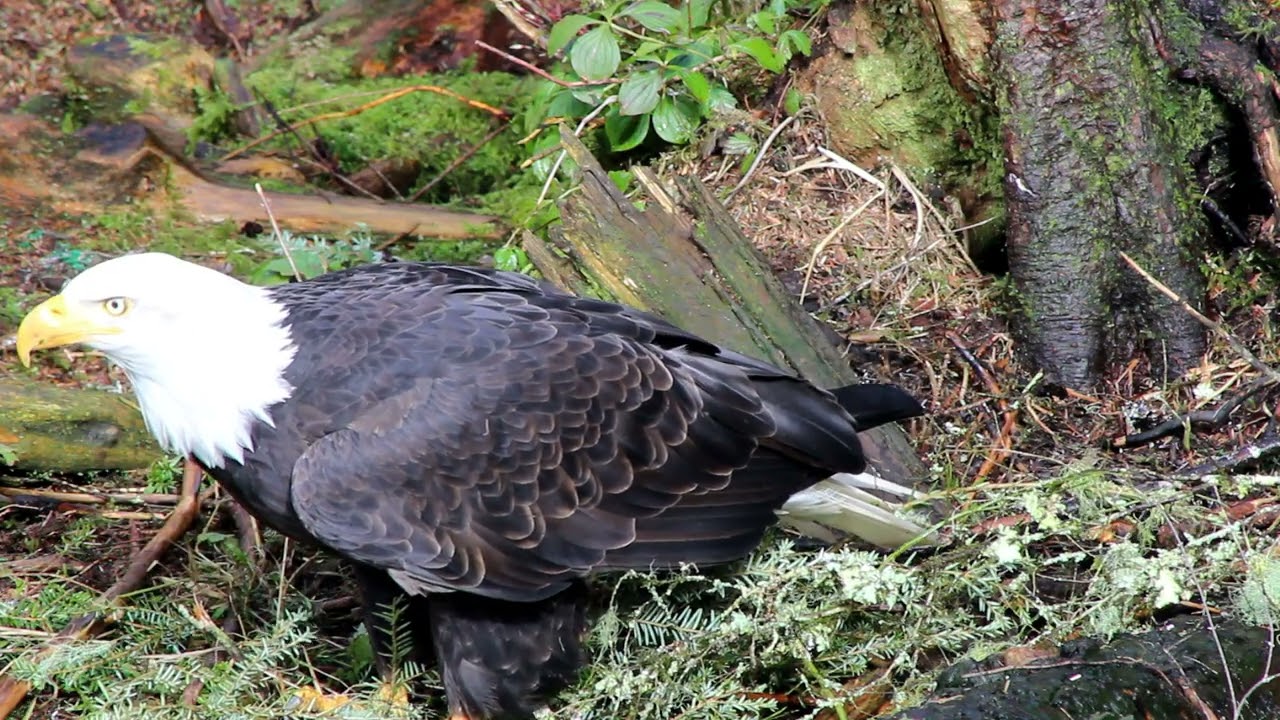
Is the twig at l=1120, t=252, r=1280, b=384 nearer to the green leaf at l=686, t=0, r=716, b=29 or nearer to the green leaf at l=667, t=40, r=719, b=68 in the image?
the green leaf at l=667, t=40, r=719, b=68

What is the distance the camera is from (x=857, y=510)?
4.02m

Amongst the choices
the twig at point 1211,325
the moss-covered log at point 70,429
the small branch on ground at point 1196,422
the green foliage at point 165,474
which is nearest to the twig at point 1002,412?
the small branch on ground at point 1196,422

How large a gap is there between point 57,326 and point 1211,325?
317 cm

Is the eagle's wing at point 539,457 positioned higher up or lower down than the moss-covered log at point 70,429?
higher up

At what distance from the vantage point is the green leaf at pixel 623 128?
5.54 meters

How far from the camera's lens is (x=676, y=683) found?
3.64 meters

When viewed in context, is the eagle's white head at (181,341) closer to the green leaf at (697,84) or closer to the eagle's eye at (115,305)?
the eagle's eye at (115,305)

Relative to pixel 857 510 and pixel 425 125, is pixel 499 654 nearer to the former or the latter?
pixel 857 510

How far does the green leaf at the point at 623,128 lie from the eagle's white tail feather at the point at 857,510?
201 centimetres

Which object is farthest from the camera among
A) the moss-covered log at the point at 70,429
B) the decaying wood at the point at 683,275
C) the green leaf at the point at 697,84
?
the green leaf at the point at 697,84

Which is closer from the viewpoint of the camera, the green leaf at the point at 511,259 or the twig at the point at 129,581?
the twig at the point at 129,581

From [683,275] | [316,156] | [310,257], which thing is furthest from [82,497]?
[316,156]

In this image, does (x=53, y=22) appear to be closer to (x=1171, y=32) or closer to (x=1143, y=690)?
(x=1171, y=32)

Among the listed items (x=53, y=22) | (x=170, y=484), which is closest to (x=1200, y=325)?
(x=170, y=484)
